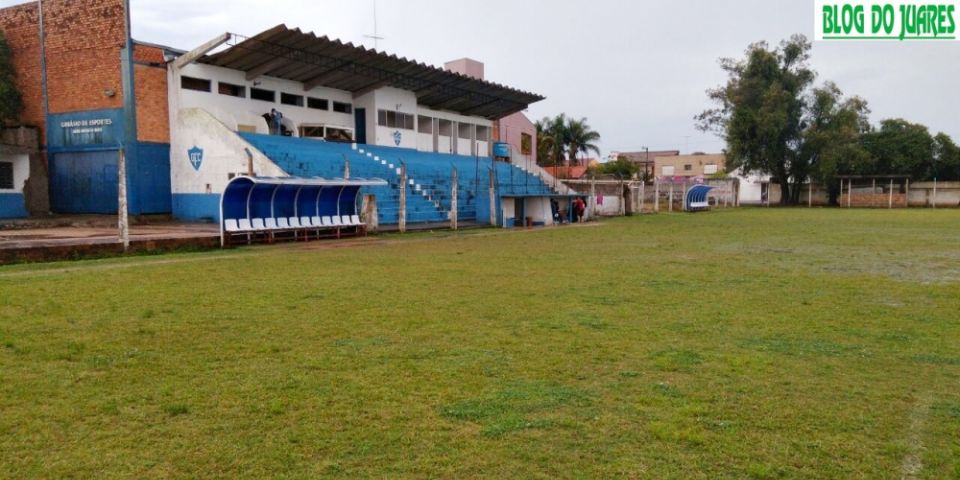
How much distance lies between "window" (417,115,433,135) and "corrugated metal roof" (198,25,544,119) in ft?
3.02

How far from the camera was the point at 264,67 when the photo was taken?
1142 inches

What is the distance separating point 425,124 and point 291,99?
34.9 feet

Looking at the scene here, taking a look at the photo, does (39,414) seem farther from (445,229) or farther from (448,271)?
(445,229)

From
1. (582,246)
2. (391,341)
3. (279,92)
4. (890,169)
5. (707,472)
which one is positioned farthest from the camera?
(890,169)

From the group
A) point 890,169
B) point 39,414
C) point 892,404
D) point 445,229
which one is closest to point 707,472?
point 892,404

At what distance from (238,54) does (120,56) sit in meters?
4.43

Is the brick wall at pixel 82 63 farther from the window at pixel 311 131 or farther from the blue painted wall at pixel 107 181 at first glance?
the window at pixel 311 131

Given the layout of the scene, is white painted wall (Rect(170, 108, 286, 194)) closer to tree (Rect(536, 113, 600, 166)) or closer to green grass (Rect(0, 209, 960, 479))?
green grass (Rect(0, 209, 960, 479))

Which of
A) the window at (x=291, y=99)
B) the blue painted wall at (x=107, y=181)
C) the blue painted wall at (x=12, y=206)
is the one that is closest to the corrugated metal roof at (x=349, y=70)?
the window at (x=291, y=99)

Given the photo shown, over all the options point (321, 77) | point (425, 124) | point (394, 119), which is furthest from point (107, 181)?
point (425, 124)

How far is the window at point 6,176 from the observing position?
23797 mm

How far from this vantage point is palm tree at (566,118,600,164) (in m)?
73.5

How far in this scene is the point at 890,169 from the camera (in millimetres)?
58719

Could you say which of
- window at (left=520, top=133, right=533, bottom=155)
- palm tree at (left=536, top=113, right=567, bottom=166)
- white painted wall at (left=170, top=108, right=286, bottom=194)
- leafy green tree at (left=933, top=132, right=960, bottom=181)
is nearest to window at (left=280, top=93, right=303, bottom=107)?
white painted wall at (left=170, top=108, right=286, bottom=194)
